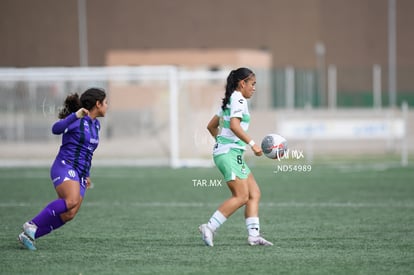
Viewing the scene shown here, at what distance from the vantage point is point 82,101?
10039mm

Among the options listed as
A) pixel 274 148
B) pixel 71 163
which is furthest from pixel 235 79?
pixel 71 163

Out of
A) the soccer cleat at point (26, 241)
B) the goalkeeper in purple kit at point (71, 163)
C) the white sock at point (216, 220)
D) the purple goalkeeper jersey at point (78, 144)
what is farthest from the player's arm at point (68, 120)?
the white sock at point (216, 220)

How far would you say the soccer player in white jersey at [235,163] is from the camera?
9.95 m

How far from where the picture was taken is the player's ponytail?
10.0 metres

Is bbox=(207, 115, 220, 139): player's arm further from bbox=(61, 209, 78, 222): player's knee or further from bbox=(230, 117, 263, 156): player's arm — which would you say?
bbox=(61, 209, 78, 222): player's knee

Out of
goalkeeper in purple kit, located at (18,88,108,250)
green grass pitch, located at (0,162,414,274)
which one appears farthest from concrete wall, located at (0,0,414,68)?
goalkeeper in purple kit, located at (18,88,108,250)

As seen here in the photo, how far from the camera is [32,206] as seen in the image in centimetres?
1476

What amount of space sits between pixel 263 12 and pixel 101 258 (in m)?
38.3

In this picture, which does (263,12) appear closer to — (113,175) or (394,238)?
(113,175)

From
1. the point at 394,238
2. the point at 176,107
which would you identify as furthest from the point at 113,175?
the point at 394,238

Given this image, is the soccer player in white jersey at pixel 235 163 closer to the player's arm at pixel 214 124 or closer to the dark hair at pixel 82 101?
the player's arm at pixel 214 124

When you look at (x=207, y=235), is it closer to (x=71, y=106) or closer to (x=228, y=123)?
(x=228, y=123)

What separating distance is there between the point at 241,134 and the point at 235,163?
1.40 feet

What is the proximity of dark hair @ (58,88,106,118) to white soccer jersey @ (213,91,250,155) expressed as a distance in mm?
Answer: 1356
